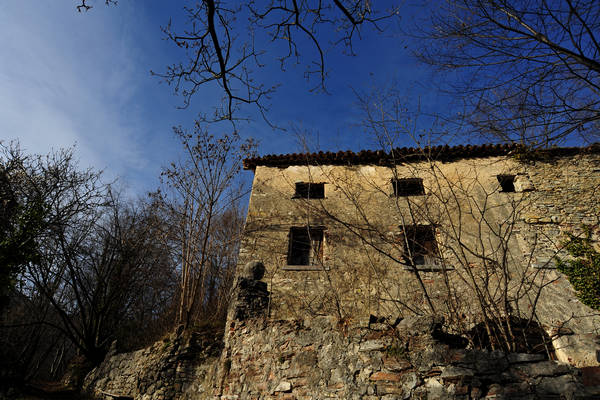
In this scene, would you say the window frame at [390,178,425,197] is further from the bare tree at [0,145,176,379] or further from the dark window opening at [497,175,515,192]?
the bare tree at [0,145,176,379]

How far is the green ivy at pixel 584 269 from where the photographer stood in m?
6.70

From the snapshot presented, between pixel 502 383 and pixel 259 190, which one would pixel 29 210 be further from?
pixel 502 383

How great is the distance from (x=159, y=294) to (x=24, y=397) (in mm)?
6315

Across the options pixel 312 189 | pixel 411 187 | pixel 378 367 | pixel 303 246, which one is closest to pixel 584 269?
pixel 411 187

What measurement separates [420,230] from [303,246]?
125 inches

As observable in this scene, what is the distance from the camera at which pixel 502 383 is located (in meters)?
3.00

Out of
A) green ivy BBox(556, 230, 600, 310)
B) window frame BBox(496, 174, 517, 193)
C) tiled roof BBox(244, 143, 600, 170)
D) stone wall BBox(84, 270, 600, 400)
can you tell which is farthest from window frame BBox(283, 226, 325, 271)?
green ivy BBox(556, 230, 600, 310)

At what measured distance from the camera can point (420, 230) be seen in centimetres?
798

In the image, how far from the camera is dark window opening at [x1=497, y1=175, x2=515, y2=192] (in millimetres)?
8969

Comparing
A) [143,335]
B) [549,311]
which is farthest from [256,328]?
[143,335]

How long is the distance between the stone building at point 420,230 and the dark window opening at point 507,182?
3cm

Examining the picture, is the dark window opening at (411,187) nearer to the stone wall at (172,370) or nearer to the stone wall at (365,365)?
the stone wall at (365,365)

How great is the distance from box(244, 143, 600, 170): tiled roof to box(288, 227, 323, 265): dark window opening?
2152 millimetres

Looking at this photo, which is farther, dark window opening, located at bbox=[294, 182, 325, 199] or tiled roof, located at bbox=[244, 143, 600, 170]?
dark window opening, located at bbox=[294, 182, 325, 199]
